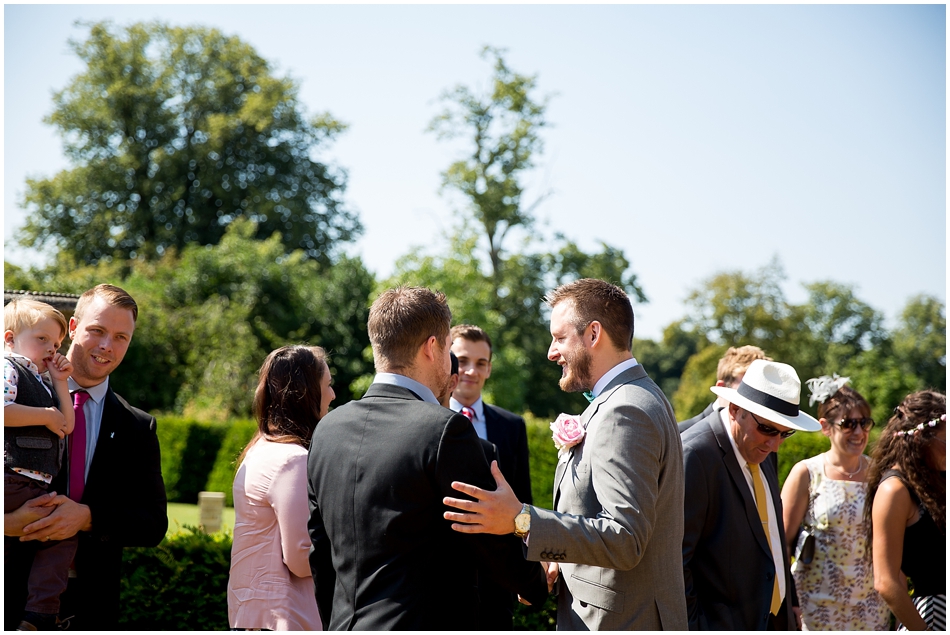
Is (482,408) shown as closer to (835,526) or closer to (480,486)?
(835,526)

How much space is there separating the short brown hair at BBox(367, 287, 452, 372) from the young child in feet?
5.66

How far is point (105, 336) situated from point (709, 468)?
10.9 ft

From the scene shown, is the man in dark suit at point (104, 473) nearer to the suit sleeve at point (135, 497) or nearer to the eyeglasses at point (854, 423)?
the suit sleeve at point (135, 497)

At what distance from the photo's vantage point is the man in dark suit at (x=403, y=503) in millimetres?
2729

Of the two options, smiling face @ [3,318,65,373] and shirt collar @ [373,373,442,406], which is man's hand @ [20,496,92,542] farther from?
shirt collar @ [373,373,442,406]

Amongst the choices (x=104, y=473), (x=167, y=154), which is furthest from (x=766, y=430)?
(x=167, y=154)

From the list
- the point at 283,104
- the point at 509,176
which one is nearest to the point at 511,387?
the point at 509,176

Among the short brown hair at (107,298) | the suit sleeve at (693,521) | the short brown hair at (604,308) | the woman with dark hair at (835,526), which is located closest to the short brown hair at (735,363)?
the woman with dark hair at (835,526)

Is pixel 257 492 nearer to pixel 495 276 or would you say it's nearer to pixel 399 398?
pixel 399 398

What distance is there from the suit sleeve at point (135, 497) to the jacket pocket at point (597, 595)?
7.71 ft

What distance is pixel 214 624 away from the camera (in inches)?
234

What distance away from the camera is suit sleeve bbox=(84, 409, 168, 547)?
3.89 meters

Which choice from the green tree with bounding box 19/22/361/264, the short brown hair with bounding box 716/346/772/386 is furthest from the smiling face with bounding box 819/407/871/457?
the green tree with bounding box 19/22/361/264

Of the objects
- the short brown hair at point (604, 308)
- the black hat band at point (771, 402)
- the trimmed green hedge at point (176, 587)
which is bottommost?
the trimmed green hedge at point (176, 587)
